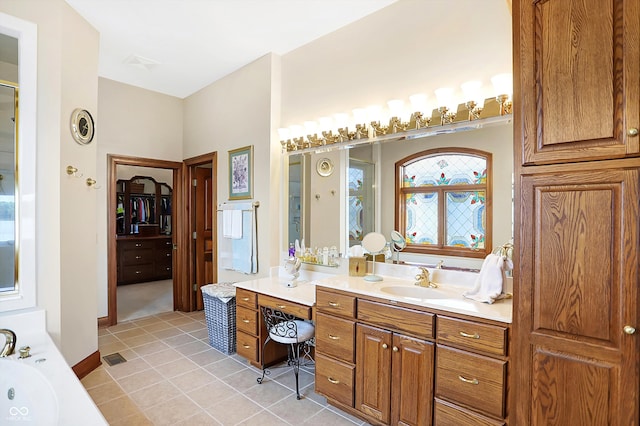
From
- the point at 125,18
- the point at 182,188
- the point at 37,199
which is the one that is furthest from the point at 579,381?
the point at 182,188

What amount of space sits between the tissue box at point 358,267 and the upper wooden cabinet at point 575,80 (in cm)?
145

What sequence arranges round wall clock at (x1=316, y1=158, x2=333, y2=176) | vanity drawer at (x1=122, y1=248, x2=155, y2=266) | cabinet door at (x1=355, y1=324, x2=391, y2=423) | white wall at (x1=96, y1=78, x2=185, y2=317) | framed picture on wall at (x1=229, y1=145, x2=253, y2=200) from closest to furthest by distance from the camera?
cabinet door at (x1=355, y1=324, x2=391, y2=423) → round wall clock at (x1=316, y1=158, x2=333, y2=176) → framed picture on wall at (x1=229, y1=145, x2=253, y2=200) → white wall at (x1=96, y1=78, x2=185, y2=317) → vanity drawer at (x1=122, y1=248, x2=155, y2=266)

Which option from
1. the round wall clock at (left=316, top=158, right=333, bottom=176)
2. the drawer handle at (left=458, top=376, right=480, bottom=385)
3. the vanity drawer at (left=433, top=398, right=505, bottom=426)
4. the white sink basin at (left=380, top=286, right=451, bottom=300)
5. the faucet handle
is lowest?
the vanity drawer at (left=433, top=398, right=505, bottom=426)

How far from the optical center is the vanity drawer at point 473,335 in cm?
165

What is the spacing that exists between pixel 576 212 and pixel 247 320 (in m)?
2.51

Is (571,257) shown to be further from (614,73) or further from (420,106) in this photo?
(420,106)

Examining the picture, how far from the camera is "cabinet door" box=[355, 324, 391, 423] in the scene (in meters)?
2.05

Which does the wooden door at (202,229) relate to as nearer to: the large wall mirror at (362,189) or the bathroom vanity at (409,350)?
the large wall mirror at (362,189)

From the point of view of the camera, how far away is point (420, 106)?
246 centimetres

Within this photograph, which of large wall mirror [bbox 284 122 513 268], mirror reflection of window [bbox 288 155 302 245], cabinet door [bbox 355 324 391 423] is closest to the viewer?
cabinet door [bbox 355 324 391 423]

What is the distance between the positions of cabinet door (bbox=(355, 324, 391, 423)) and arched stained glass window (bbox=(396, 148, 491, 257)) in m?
0.75

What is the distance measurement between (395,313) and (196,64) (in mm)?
3360

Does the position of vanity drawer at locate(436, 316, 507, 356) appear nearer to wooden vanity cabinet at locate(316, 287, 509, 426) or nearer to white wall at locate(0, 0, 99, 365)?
wooden vanity cabinet at locate(316, 287, 509, 426)

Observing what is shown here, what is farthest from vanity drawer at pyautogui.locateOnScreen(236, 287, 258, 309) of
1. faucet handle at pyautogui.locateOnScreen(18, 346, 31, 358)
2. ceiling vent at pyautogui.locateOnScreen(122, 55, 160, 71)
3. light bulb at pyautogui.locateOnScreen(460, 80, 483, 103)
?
ceiling vent at pyautogui.locateOnScreen(122, 55, 160, 71)
